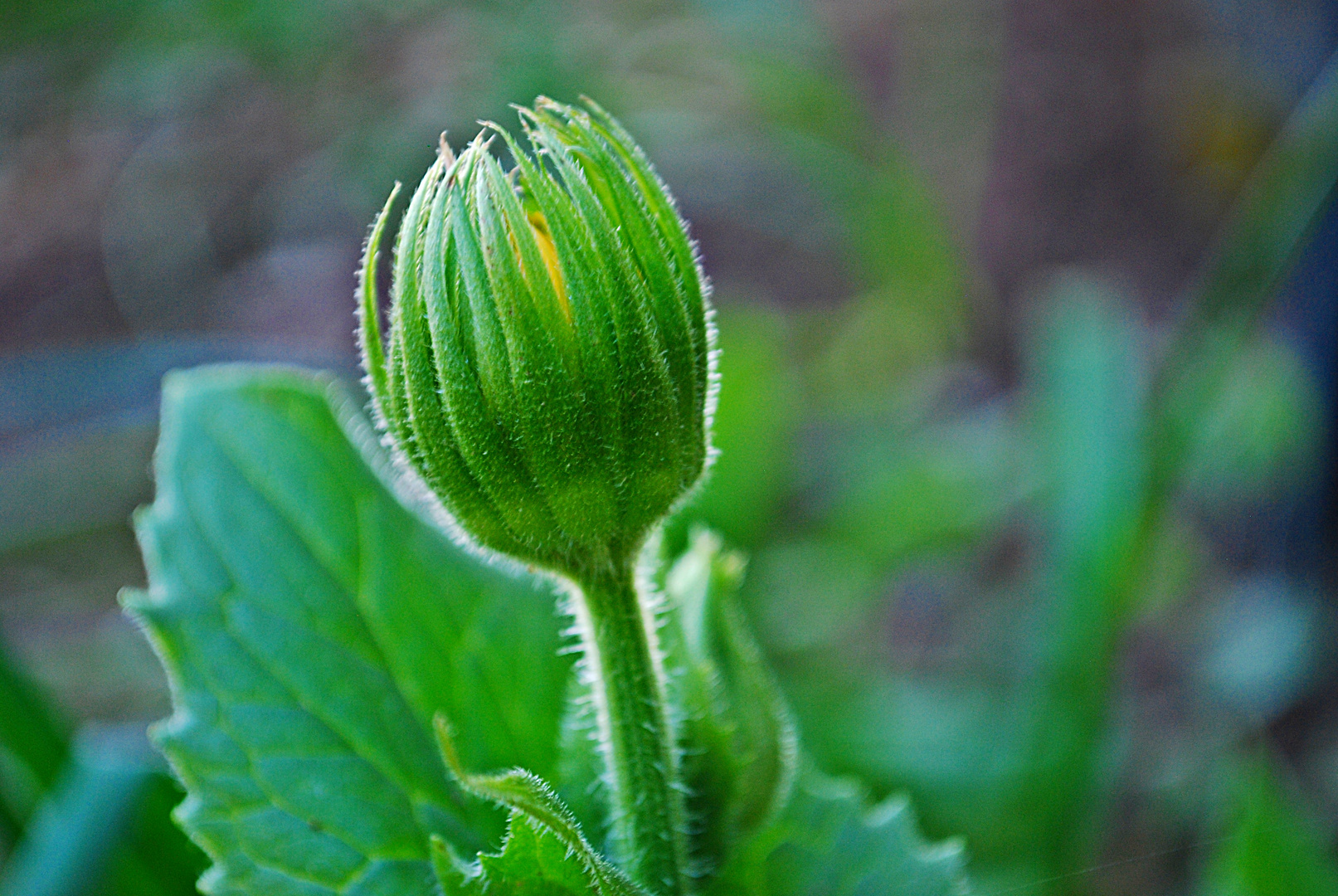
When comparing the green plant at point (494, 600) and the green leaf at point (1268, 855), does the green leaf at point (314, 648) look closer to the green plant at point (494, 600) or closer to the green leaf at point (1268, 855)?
the green plant at point (494, 600)

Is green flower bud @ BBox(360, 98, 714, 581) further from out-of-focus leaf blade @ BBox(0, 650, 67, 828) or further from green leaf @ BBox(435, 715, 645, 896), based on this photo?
out-of-focus leaf blade @ BBox(0, 650, 67, 828)

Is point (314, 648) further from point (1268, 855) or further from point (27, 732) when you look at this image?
point (1268, 855)

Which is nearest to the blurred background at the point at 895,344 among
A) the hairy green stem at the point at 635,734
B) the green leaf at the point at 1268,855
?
the green leaf at the point at 1268,855

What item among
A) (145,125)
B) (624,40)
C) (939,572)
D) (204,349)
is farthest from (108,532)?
(624,40)

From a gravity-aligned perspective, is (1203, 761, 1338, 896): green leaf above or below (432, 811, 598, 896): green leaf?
below

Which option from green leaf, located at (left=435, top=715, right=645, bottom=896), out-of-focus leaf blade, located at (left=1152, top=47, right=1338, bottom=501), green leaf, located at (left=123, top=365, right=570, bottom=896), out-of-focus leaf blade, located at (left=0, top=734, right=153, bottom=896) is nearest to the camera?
green leaf, located at (left=435, top=715, right=645, bottom=896)

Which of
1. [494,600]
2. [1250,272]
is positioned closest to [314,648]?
[494,600]

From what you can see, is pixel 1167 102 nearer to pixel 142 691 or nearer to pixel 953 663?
pixel 953 663

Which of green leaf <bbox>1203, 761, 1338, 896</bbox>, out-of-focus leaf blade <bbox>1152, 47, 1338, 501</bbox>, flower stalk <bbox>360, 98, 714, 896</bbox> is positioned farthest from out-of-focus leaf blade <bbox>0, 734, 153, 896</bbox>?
out-of-focus leaf blade <bbox>1152, 47, 1338, 501</bbox>
